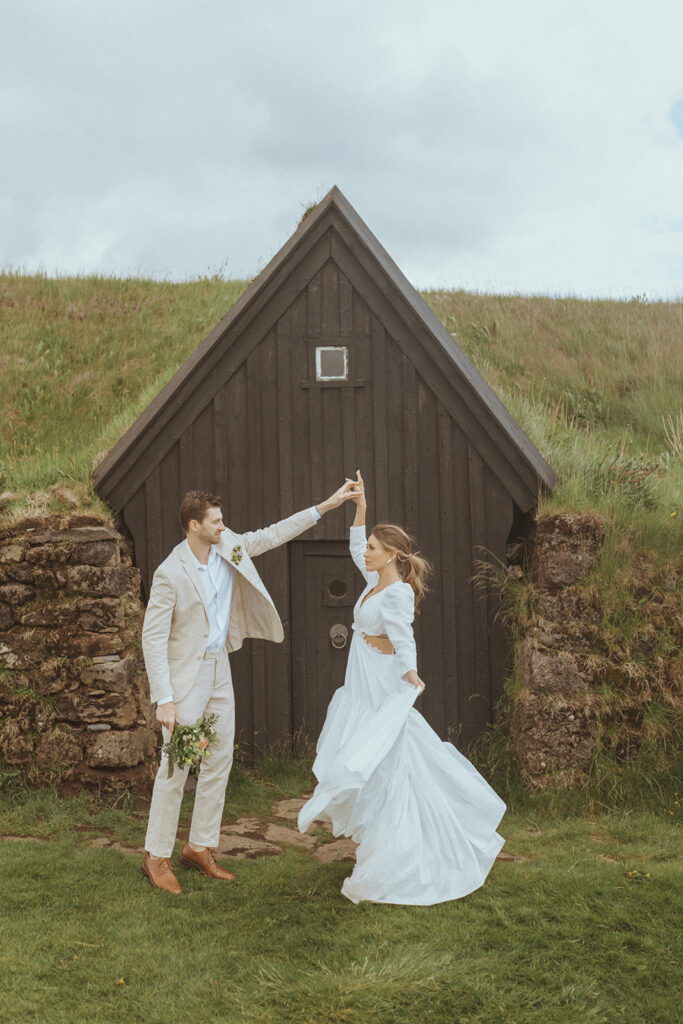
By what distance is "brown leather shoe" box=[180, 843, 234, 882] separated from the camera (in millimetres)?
5871

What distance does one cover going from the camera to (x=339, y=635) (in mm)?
8531

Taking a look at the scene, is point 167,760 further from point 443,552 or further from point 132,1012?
point 443,552

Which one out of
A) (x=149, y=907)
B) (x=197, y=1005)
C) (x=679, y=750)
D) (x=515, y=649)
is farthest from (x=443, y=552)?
(x=197, y=1005)

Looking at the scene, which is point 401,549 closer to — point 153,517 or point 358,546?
point 358,546

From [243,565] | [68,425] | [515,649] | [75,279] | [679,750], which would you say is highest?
[75,279]

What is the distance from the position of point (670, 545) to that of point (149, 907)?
534 cm

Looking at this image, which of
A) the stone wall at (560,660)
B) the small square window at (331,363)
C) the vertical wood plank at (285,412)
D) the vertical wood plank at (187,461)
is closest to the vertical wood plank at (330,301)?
the small square window at (331,363)

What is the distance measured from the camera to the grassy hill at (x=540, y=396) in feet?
25.3

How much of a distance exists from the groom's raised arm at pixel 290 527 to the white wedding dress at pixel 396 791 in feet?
2.51

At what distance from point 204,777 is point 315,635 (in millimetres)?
2913

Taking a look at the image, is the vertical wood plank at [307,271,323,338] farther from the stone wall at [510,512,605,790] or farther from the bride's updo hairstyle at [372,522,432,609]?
the bride's updo hairstyle at [372,522,432,609]

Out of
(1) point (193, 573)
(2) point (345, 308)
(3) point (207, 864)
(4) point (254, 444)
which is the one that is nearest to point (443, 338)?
(2) point (345, 308)

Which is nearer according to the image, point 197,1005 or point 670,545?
point 197,1005

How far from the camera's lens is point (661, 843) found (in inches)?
256
